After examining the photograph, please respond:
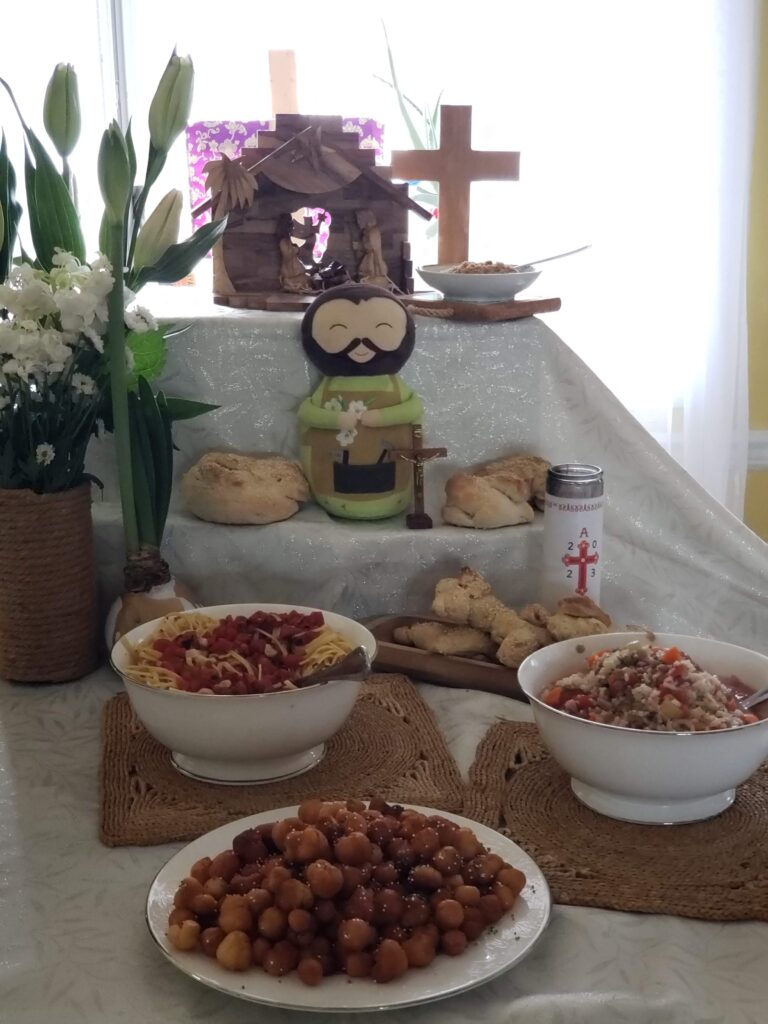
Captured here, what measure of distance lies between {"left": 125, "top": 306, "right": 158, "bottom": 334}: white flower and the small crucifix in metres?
0.31

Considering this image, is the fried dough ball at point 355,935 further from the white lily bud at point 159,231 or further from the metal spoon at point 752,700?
the white lily bud at point 159,231

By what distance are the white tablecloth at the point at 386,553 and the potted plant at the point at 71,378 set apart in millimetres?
86

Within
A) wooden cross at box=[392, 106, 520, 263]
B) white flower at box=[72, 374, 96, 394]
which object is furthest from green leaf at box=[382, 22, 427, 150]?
white flower at box=[72, 374, 96, 394]

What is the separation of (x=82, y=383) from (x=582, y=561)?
0.55m

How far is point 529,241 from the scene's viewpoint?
6.86 feet

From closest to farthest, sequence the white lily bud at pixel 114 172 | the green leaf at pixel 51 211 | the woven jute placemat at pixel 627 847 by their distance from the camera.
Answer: the woven jute placemat at pixel 627 847, the white lily bud at pixel 114 172, the green leaf at pixel 51 211

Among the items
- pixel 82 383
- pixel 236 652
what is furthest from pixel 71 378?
pixel 236 652

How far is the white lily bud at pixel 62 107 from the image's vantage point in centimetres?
115

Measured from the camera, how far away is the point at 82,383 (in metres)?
1.16

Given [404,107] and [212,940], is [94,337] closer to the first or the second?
[212,940]

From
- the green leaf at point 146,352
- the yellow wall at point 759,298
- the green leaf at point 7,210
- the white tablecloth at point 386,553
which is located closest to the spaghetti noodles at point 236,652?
the white tablecloth at point 386,553

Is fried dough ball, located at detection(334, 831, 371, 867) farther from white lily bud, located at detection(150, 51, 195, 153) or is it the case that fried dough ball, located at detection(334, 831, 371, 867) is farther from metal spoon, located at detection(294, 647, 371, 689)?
white lily bud, located at detection(150, 51, 195, 153)

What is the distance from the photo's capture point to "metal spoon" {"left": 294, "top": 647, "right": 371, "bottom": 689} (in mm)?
971

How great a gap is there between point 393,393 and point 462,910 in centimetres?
71
